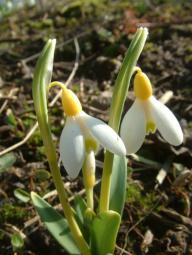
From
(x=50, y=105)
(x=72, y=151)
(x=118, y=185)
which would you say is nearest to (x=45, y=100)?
(x=72, y=151)

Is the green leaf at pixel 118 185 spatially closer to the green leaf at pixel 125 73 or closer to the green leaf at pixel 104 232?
the green leaf at pixel 104 232

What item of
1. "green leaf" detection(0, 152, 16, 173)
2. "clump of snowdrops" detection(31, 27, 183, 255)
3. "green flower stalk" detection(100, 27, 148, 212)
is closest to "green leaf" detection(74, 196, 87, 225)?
"clump of snowdrops" detection(31, 27, 183, 255)

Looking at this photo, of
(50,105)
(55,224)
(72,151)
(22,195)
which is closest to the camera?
(72,151)

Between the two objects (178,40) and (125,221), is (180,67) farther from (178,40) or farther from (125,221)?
(125,221)

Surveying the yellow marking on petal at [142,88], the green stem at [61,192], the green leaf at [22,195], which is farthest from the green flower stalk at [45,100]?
the green leaf at [22,195]

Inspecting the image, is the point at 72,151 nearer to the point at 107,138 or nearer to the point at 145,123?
the point at 107,138
